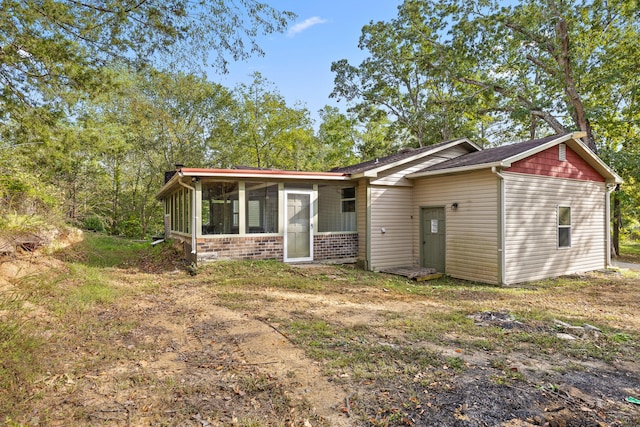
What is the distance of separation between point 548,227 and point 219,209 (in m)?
8.66

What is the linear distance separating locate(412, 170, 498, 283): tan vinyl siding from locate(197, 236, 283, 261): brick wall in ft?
14.7

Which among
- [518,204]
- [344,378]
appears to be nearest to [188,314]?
[344,378]

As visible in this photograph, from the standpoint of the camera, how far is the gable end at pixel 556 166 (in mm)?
8844

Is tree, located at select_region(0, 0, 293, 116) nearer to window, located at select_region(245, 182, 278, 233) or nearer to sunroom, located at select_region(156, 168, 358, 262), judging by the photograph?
sunroom, located at select_region(156, 168, 358, 262)

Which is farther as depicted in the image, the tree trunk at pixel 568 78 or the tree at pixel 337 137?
the tree at pixel 337 137

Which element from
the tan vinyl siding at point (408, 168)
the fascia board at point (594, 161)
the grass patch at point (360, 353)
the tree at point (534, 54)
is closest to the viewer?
the grass patch at point (360, 353)

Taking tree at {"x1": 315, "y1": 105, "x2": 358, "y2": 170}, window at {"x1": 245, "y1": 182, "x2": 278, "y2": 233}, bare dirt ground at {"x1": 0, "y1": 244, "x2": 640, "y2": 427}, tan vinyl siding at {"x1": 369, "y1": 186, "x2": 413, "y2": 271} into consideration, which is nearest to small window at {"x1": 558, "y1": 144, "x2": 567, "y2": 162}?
tan vinyl siding at {"x1": 369, "y1": 186, "x2": 413, "y2": 271}

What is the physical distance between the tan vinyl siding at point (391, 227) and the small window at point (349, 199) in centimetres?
74

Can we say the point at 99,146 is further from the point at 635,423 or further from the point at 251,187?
the point at 635,423

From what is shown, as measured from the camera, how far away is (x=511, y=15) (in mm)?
13969

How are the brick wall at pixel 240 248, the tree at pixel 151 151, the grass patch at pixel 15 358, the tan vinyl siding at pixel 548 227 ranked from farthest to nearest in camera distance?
the tree at pixel 151 151 < the brick wall at pixel 240 248 < the tan vinyl siding at pixel 548 227 < the grass patch at pixel 15 358

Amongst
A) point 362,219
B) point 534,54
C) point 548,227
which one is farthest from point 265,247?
point 534,54

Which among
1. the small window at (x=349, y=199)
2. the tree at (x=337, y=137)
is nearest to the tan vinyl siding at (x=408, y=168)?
the small window at (x=349, y=199)

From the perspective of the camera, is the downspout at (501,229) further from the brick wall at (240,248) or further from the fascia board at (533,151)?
the brick wall at (240,248)
